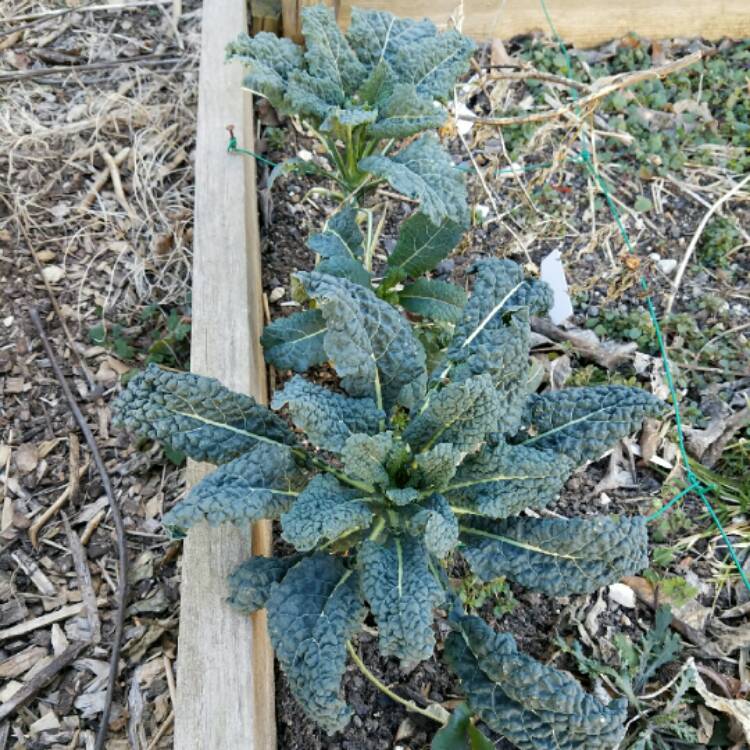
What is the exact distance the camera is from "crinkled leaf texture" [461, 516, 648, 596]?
142cm

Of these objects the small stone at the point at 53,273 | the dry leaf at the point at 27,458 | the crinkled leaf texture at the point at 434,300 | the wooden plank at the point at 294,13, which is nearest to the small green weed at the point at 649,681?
the crinkled leaf texture at the point at 434,300

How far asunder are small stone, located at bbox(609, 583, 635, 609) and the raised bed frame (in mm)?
847

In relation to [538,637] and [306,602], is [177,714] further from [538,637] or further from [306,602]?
[538,637]

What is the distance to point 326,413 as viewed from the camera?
1438 millimetres

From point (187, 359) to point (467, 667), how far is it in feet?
3.74

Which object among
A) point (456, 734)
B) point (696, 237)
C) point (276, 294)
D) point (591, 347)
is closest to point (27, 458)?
point (276, 294)

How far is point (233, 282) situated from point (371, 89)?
61cm

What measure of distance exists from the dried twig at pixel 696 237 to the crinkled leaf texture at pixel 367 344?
1247 mm

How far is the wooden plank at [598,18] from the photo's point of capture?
3.04 metres

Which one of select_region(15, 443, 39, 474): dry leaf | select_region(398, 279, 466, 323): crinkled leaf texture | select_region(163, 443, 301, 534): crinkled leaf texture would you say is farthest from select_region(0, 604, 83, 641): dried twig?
select_region(398, 279, 466, 323): crinkled leaf texture

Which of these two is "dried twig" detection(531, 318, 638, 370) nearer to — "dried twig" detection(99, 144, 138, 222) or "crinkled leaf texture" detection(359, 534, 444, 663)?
"crinkled leaf texture" detection(359, 534, 444, 663)

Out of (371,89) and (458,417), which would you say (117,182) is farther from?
(458,417)

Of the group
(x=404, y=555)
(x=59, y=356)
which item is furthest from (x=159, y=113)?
(x=404, y=555)

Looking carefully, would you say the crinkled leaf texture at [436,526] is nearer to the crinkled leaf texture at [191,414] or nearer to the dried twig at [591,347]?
the crinkled leaf texture at [191,414]
